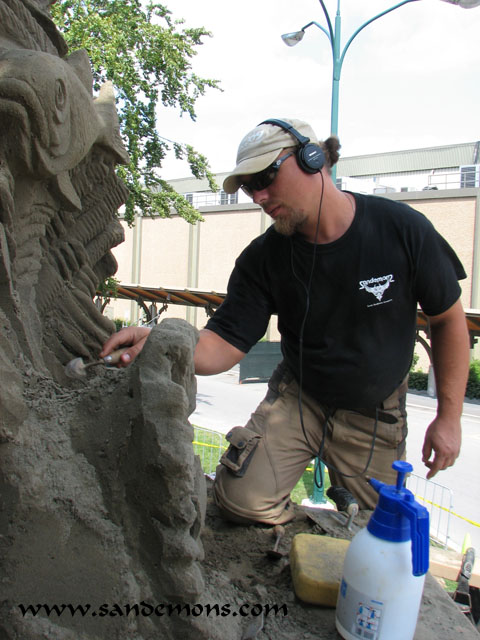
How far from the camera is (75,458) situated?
1.42m

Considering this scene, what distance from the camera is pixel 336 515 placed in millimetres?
2211

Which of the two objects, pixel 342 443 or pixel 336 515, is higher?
pixel 342 443

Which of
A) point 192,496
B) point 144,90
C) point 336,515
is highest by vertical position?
point 144,90

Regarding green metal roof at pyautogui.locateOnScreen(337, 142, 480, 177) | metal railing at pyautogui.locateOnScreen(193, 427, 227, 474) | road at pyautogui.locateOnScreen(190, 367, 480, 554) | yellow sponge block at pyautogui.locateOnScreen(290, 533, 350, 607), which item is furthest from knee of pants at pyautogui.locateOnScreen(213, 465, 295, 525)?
green metal roof at pyautogui.locateOnScreen(337, 142, 480, 177)

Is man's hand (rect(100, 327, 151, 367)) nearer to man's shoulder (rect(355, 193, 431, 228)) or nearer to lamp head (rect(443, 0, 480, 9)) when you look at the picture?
man's shoulder (rect(355, 193, 431, 228))

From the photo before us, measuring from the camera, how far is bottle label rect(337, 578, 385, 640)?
131 centimetres

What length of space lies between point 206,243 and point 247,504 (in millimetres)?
17967

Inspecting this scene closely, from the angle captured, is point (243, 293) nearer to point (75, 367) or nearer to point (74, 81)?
point (75, 367)

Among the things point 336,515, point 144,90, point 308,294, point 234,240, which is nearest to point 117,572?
point 336,515

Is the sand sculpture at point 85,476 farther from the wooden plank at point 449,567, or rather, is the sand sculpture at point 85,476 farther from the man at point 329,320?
the wooden plank at point 449,567

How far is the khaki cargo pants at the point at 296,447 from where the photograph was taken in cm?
225

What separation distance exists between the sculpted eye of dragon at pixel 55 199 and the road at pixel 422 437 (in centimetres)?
374

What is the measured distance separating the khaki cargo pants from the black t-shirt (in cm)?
11

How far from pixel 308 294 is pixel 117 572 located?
1.27 metres
